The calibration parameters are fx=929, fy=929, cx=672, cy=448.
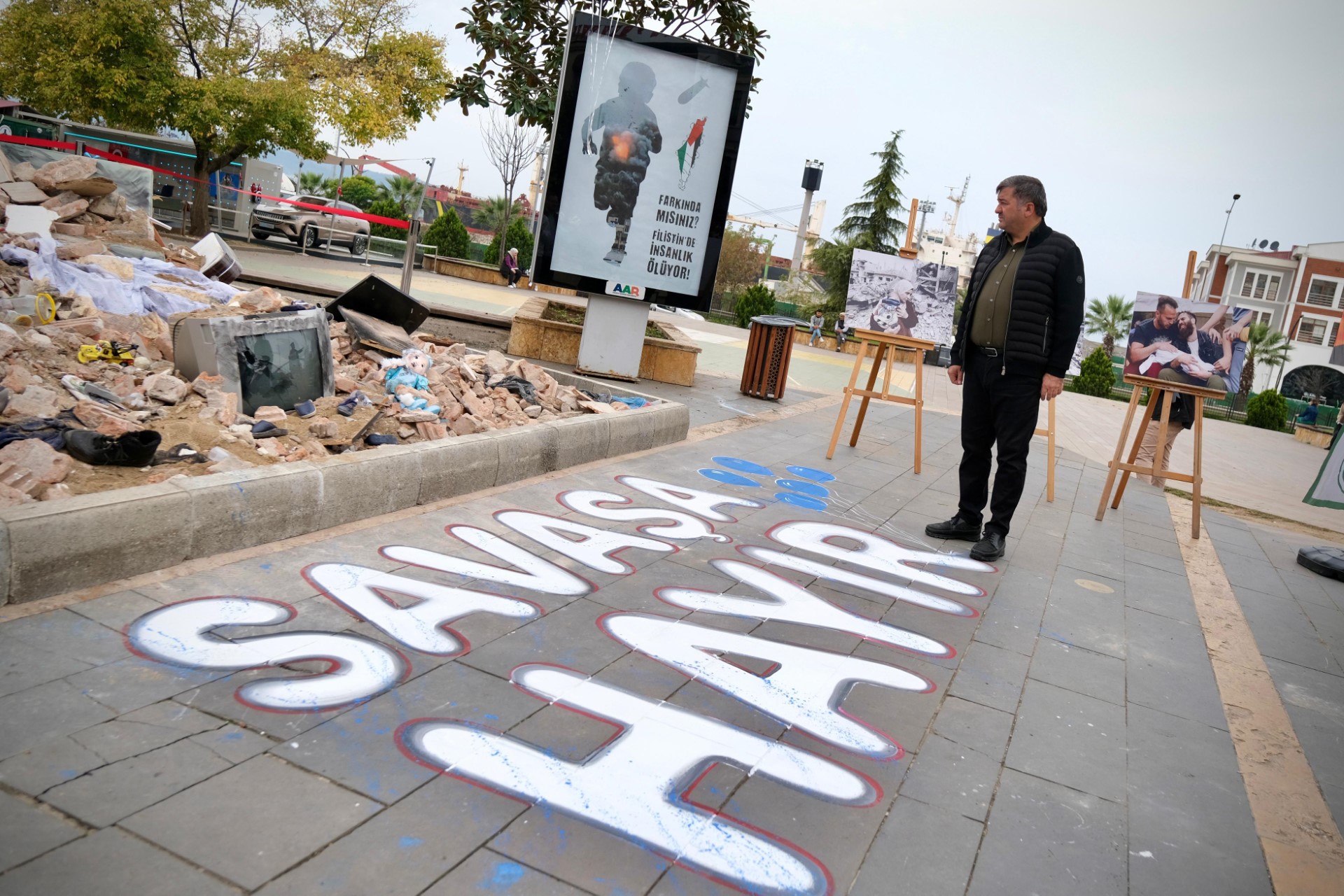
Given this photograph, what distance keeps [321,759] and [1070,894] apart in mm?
2044

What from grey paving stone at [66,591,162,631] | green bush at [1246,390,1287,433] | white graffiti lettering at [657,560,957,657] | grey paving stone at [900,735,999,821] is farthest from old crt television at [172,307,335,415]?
green bush at [1246,390,1287,433]

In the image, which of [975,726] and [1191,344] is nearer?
[975,726]

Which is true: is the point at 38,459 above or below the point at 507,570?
above

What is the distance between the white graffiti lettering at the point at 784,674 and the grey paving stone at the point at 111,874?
5.90 feet

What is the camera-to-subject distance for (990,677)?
389 cm

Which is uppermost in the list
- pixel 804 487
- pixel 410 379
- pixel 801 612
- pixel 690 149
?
pixel 690 149

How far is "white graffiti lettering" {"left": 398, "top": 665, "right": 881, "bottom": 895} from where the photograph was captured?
2.40 m

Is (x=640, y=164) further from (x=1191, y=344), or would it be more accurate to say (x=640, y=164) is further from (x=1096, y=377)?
(x=1096, y=377)

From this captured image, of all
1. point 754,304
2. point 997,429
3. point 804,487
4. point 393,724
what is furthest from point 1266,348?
point 393,724

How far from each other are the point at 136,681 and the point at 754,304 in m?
27.1

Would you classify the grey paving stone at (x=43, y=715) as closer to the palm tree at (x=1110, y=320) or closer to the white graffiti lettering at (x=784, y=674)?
the white graffiti lettering at (x=784, y=674)

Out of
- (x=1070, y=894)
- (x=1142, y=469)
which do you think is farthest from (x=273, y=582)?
(x=1142, y=469)

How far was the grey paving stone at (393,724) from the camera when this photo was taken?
2.50 metres

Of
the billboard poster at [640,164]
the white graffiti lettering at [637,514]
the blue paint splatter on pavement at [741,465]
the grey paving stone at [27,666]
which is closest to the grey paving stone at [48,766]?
the grey paving stone at [27,666]
